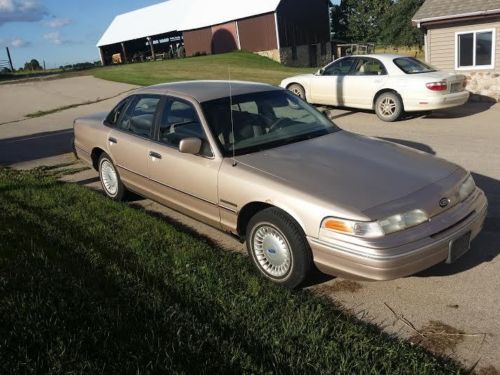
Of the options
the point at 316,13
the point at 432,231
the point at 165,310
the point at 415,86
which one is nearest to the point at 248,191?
the point at 165,310

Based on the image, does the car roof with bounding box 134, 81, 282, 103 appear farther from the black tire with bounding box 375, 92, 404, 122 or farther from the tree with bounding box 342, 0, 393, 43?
the tree with bounding box 342, 0, 393, 43

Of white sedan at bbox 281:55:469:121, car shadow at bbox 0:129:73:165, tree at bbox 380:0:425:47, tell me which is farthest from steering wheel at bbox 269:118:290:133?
tree at bbox 380:0:425:47

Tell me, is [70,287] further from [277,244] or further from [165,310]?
[277,244]

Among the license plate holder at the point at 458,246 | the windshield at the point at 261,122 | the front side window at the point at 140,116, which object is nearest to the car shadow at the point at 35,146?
the front side window at the point at 140,116

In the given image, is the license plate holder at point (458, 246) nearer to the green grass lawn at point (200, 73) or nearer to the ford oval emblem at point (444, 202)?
the ford oval emblem at point (444, 202)

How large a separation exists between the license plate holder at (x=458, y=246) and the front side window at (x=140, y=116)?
3.22 metres

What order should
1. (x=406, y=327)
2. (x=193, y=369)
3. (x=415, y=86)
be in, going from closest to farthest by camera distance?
(x=193, y=369), (x=406, y=327), (x=415, y=86)

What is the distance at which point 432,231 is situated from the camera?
353cm

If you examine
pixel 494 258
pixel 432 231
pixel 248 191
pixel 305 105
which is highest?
pixel 305 105

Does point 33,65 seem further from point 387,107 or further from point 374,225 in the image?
point 374,225

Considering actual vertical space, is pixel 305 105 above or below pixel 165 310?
above

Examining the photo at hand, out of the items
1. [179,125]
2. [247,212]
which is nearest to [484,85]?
[179,125]

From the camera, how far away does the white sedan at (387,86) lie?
35.0ft

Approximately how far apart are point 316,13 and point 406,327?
141ft
